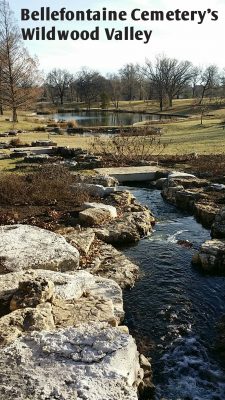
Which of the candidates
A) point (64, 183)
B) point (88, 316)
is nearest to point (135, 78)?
point (64, 183)

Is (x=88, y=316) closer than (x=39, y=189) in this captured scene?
Yes

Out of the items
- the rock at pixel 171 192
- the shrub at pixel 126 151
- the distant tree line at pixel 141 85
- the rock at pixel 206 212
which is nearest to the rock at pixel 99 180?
the rock at pixel 171 192

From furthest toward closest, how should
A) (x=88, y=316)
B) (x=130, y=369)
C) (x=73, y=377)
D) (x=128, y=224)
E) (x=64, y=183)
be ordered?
(x=64, y=183), (x=128, y=224), (x=88, y=316), (x=130, y=369), (x=73, y=377)

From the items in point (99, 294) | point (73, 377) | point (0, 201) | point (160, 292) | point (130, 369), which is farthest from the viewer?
point (0, 201)

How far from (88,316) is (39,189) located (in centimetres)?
730

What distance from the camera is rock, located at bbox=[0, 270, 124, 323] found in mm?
5898

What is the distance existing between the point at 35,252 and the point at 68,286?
4.93 ft

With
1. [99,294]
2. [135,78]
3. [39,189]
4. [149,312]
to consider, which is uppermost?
[135,78]

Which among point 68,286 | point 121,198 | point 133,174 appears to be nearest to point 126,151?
point 133,174

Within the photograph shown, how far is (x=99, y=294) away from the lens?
21.4 feet

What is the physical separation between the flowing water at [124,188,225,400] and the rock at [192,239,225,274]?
0.70ft

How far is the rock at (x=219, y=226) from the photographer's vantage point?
1002 cm

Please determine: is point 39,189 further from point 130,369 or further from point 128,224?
point 130,369

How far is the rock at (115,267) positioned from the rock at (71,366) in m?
3.11
